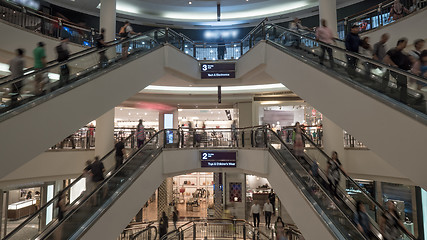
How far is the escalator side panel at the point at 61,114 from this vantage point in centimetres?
431

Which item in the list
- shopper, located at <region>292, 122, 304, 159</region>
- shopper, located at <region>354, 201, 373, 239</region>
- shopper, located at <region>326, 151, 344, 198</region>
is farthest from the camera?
shopper, located at <region>292, 122, 304, 159</region>

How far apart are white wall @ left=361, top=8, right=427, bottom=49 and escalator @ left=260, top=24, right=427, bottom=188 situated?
5.36 ft

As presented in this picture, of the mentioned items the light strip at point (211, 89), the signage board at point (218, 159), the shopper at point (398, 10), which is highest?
the shopper at point (398, 10)

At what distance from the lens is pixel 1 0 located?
785 cm

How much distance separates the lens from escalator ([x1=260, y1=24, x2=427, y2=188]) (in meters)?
3.89

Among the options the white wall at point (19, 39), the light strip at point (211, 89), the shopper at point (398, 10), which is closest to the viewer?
the white wall at point (19, 39)

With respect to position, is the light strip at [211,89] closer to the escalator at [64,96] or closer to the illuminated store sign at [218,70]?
the illuminated store sign at [218,70]

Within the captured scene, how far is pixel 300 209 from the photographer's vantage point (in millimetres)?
6590

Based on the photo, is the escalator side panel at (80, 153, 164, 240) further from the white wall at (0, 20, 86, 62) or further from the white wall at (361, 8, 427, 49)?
the white wall at (361, 8, 427, 49)

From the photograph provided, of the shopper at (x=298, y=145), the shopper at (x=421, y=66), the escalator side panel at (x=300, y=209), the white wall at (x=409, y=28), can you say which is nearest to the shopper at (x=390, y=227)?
the escalator side panel at (x=300, y=209)

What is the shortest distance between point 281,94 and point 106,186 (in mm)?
12317

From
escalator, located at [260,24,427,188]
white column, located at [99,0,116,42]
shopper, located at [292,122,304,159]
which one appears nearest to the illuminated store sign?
white column, located at [99,0,116,42]

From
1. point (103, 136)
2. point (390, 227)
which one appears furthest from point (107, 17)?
point (390, 227)

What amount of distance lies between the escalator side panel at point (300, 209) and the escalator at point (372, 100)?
197cm
